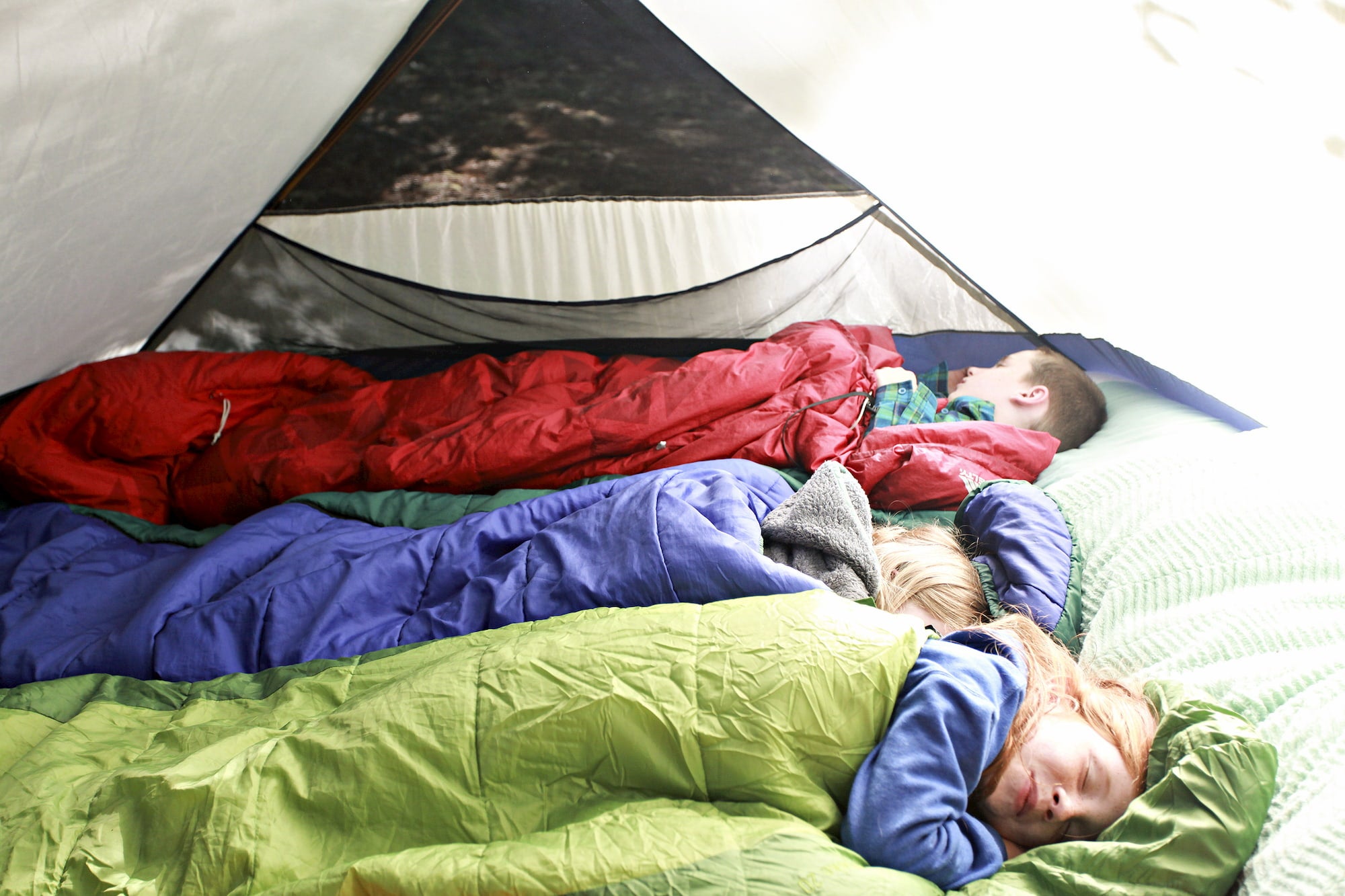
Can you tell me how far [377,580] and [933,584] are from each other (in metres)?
0.75

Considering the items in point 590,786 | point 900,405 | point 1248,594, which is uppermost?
point 900,405

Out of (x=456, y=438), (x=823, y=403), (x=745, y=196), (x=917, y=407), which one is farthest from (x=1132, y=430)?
(x=456, y=438)

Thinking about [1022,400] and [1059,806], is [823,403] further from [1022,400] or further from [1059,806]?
[1059,806]

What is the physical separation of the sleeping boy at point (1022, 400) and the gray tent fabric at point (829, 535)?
53cm

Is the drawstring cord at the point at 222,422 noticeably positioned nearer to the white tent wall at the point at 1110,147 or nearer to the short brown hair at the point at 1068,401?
the white tent wall at the point at 1110,147

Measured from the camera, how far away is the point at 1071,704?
91 centimetres

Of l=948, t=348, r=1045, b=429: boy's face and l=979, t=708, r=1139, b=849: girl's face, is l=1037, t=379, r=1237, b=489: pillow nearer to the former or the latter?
l=948, t=348, r=1045, b=429: boy's face

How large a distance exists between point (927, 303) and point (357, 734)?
152cm

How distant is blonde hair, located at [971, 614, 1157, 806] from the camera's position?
2.80ft

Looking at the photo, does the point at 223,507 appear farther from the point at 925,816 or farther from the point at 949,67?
the point at 949,67

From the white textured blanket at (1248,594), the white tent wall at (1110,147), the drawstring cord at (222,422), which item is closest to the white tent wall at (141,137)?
the drawstring cord at (222,422)

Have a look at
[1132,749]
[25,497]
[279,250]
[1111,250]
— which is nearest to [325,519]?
[25,497]

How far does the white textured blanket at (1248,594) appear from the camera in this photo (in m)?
0.72

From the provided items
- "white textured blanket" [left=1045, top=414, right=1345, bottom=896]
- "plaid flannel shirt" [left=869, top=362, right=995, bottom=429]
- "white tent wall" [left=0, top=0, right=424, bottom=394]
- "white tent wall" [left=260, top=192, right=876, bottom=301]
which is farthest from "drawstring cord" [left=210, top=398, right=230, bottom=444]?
"white textured blanket" [left=1045, top=414, right=1345, bottom=896]
